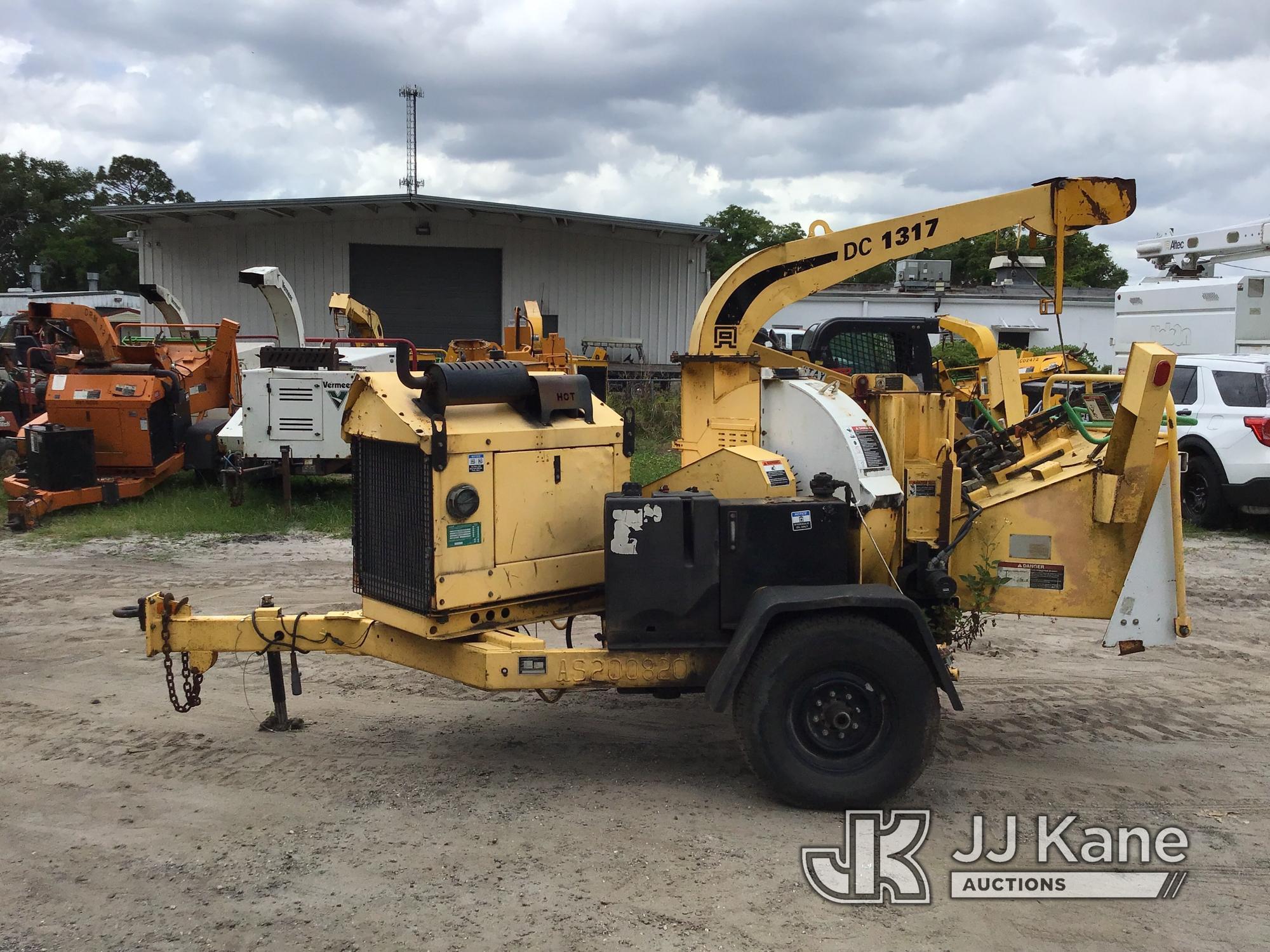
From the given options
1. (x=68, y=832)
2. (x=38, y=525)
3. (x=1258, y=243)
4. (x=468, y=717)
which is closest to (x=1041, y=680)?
(x=468, y=717)

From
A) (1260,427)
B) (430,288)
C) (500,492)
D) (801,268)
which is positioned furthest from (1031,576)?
(430,288)

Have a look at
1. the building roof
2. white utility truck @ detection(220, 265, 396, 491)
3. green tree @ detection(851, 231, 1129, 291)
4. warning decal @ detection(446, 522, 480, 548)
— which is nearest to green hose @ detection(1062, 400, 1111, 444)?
warning decal @ detection(446, 522, 480, 548)

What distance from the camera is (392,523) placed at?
478 cm

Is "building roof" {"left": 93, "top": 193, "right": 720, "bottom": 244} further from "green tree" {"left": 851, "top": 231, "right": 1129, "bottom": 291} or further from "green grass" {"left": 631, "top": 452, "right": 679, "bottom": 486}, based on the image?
"green tree" {"left": 851, "top": 231, "right": 1129, "bottom": 291}

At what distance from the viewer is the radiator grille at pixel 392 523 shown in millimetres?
4598

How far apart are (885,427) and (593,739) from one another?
7.55 feet

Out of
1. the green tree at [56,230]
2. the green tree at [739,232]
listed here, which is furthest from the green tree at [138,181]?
the green tree at [739,232]

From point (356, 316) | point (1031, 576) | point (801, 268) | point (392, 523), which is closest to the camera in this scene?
point (392, 523)

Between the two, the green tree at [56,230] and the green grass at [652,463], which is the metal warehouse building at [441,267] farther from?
the green tree at [56,230]

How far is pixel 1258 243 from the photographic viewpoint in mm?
15906

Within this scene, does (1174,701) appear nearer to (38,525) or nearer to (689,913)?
(689,913)

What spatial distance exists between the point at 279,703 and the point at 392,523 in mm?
1455

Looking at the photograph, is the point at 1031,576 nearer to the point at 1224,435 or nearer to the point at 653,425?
the point at 1224,435

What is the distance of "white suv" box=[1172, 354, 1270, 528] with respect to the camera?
1100 centimetres
